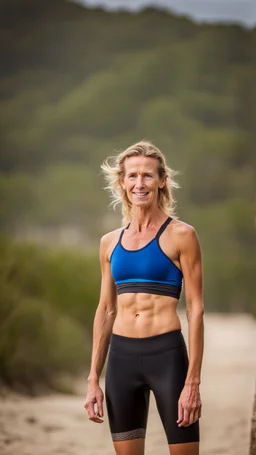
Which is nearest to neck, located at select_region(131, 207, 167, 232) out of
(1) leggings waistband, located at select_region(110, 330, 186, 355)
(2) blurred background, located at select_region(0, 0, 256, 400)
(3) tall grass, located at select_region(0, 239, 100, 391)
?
(1) leggings waistband, located at select_region(110, 330, 186, 355)

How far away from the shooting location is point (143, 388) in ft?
7.12

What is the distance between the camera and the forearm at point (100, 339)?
2.26 meters

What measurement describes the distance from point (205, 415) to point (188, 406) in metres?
4.10

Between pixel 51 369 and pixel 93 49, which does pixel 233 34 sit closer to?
pixel 93 49

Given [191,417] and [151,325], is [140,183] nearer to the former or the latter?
[151,325]

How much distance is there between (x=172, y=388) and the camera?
2.10 meters

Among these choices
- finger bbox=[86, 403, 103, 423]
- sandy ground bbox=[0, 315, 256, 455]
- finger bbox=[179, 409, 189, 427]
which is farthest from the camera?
sandy ground bbox=[0, 315, 256, 455]

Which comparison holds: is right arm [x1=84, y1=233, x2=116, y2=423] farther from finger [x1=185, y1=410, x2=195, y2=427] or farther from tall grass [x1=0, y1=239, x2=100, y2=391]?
tall grass [x1=0, y1=239, x2=100, y2=391]

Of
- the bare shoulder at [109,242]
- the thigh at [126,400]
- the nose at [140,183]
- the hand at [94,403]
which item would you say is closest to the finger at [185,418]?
the thigh at [126,400]

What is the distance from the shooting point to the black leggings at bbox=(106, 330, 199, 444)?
2.12m

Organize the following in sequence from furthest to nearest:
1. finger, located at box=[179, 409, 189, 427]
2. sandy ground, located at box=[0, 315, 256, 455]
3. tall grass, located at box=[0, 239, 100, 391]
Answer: tall grass, located at box=[0, 239, 100, 391], sandy ground, located at box=[0, 315, 256, 455], finger, located at box=[179, 409, 189, 427]

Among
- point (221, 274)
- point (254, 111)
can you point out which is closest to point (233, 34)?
point (254, 111)

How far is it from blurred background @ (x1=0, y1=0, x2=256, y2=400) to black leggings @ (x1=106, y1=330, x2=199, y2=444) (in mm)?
4742

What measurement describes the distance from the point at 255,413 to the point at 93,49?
16.7 feet
